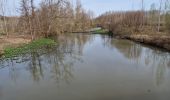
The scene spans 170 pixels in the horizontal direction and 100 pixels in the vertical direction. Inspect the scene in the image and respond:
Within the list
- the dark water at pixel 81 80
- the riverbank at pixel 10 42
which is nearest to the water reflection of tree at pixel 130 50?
the dark water at pixel 81 80

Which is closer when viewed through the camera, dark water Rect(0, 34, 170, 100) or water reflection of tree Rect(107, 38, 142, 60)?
dark water Rect(0, 34, 170, 100)

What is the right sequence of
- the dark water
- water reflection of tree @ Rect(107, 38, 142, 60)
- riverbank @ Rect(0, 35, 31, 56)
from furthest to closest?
riverbank @ Rect(0, 35, 31, 56) → water reflection of tree @ Rect(107, 38, 142, 60) → the dark water

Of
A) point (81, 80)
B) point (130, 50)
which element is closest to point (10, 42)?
point (130, 50)

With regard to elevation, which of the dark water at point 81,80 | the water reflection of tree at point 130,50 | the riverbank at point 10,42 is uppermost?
the riverbank at point 10,42

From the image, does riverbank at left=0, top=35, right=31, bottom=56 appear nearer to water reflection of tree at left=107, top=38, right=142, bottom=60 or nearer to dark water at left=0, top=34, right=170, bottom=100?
dark water at left=0, top=34, right=170, bottom=100

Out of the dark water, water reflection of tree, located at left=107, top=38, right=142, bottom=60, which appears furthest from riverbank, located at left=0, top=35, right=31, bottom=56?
water reflection of tree, located at left=107, top=38, right=142, bottom=60

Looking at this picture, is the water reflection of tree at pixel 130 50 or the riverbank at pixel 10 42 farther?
the riverbank at pixel 10 42

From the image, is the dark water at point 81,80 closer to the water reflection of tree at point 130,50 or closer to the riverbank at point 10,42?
the water reflection of tree at point 130,50

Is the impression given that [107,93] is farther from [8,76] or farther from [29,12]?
[29,12]

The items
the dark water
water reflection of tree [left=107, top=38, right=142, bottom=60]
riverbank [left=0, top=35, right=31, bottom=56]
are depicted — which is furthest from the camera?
riverbank [left=0, top=35, right=31, bottom=56]

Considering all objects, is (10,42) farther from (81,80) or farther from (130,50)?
(81,80)

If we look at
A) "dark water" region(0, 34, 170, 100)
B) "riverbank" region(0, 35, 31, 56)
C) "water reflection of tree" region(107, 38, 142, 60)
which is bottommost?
"dark water" region(0, 34, 170, 100)

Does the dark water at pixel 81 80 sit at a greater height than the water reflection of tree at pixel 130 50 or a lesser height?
lesser

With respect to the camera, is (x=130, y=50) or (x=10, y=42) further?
(x=10, y=42)
